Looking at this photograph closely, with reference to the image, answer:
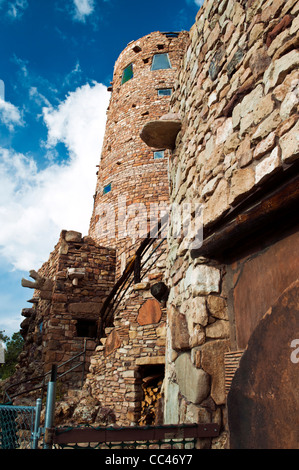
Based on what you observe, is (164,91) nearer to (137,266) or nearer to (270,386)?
(137,266)

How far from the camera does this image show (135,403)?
550 centimetres

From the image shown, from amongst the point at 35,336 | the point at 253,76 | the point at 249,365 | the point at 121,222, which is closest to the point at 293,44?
the point at 253,76

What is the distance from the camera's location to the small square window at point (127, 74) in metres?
15.7

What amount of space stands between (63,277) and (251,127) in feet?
26.8

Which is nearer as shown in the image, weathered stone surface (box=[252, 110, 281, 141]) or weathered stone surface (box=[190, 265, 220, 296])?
weathered stone surface (box=[252, 110, 281, 141])

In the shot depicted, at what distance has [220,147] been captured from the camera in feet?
7.51

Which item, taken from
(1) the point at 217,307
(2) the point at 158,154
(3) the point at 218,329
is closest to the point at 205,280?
(1) the point at 217,307

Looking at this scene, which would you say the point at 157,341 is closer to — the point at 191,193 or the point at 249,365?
the point at 191,193

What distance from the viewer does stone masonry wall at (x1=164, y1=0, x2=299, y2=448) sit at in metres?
1.75

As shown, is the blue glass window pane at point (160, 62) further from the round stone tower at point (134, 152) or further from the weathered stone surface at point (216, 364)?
the weathered stone surface at point (216, 364)

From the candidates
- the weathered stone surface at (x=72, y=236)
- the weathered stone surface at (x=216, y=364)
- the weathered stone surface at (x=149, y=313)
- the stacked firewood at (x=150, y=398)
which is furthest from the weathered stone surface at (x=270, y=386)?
the weathered stone surface at (x=72, y=236)

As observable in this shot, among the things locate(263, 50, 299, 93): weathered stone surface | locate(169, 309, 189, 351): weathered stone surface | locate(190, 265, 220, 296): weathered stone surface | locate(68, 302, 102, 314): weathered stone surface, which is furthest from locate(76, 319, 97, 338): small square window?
locate(263, 50, 299, 93): weathered stone surface

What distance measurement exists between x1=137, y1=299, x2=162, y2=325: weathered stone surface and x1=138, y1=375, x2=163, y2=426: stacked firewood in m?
0.93

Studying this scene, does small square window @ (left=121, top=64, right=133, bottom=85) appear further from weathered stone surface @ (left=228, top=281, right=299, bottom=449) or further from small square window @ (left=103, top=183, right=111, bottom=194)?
weathered stone surface @ (left=228, top=281, right=299, bottom=449)
